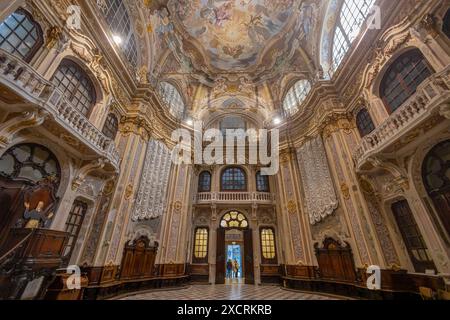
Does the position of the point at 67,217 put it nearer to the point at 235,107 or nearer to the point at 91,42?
the point at 91,42

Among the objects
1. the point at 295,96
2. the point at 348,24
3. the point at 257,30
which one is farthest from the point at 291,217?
the point at 257,30

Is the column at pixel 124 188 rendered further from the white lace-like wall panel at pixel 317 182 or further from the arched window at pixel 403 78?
the arched window at pixel 403 78

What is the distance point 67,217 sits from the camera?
6.37 m

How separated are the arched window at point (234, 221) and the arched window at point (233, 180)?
1.86 meters

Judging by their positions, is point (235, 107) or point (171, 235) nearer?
point (171, 235)

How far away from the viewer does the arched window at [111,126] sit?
8.36 meters

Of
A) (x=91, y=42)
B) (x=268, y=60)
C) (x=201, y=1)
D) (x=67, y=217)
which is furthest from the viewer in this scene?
(x=268, y=60)

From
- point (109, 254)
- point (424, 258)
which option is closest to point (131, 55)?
point (109, 254)

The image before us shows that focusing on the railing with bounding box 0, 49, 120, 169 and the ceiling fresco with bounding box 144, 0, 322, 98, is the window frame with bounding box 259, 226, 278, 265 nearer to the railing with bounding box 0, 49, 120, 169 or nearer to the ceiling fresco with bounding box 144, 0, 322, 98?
the ceiling fresco with bounding box 144, 0, 322, 98

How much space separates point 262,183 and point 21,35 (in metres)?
13.8

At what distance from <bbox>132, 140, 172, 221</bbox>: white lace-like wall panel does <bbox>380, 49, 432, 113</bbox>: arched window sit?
1092cm

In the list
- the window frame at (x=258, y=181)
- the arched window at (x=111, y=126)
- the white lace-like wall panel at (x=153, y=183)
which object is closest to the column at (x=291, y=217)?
the window frame at (x=258, y=181)

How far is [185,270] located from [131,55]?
12699mm

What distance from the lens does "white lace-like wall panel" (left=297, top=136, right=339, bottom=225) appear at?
29.9 feet
